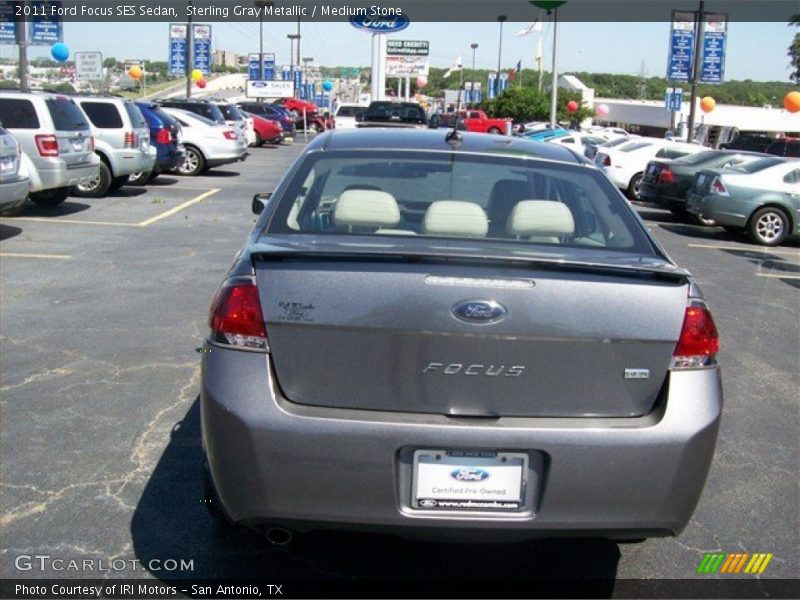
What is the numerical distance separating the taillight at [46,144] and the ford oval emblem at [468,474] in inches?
458

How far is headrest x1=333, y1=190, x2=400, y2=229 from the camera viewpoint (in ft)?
12.6

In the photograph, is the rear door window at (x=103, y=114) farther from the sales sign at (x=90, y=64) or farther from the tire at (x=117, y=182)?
the sales sign at (x=90, y=64)

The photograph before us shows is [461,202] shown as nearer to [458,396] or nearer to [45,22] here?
[458,396]

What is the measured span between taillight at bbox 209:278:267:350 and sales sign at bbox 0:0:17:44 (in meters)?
22.4

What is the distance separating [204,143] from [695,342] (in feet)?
66.3

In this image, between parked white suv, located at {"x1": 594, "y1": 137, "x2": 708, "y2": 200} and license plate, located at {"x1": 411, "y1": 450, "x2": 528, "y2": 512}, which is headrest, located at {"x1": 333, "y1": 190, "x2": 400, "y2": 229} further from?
parked white suv, located at {"x1": 594, "y1": 137, "x2": 708, "y2": 200}

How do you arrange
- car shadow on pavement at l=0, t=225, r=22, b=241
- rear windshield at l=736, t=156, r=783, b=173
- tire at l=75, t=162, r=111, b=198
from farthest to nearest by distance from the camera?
tire at l=75, t=162, r=111, b=198, rear windshield at l=736, t=156, r=783, b=173, car shadow on pavement at l=0, t=225, r=22, b=241

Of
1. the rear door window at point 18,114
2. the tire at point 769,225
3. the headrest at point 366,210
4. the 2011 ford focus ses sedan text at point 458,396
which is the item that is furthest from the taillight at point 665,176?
the 2011 ford focus ses sedan text at point 458,396

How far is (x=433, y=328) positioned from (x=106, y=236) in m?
9.79

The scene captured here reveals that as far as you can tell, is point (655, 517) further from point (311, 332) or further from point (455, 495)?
point (311, 332)

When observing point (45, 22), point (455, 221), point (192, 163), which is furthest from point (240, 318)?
point (45, 22)

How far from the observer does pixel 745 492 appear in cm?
451

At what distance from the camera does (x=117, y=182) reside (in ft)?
56.0

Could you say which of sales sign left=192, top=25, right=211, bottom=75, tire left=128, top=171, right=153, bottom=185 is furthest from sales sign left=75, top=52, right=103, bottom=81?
tire left=128, top=171, right=153, bottom=185
